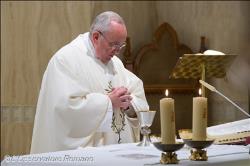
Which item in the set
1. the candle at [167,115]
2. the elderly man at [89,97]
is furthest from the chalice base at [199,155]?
the elderly man at [89,97]

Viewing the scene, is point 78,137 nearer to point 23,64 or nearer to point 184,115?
point 23,64

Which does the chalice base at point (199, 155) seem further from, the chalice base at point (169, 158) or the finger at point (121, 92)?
the finger at point (121, 92)

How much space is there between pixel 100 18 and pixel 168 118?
2497 mm

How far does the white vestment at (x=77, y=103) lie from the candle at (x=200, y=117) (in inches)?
77.2

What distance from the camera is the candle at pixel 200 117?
89.8 inches

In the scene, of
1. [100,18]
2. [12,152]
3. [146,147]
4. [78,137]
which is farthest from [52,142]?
[12,152]

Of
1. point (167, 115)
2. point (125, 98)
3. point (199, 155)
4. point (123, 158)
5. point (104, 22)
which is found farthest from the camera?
point (104, 22)

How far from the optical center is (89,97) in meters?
4.27

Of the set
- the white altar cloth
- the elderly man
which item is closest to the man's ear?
the elderly man

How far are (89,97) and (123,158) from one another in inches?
65.6

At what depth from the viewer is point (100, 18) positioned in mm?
4613

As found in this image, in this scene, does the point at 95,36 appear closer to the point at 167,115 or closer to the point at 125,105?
the point at 125,105

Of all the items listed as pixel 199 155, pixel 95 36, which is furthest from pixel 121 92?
pixel 199 155

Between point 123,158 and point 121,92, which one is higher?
point 121,92
